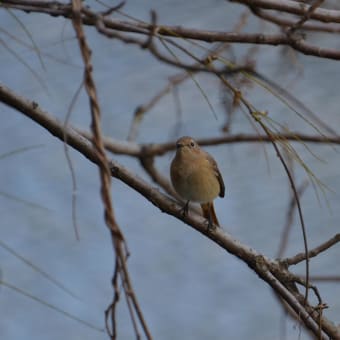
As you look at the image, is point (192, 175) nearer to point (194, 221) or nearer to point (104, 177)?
point (194, 221)

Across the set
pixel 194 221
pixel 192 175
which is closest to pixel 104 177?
pixel 194 221

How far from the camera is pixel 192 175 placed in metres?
3.55

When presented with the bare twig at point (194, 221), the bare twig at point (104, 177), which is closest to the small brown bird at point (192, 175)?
the bare twig at point (194, 221)

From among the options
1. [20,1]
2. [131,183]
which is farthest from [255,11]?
[20,1]

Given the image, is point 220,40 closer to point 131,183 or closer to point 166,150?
point 131,183

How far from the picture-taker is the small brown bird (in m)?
3.54

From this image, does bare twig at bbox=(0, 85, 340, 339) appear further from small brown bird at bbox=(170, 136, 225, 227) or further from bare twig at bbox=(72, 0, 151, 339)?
small brown bird at bbox=(170, 136, 225, 227)

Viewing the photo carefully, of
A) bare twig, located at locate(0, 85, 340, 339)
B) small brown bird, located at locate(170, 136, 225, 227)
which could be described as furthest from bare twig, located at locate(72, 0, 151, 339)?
small brown bird, located at locate(170, 136, 225, 227)

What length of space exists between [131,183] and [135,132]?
170 centimetres

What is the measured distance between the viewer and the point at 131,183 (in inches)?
80.6

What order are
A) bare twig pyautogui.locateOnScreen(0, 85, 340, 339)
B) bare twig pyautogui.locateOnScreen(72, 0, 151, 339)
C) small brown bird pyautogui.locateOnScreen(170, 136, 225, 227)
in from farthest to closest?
small brown bird pyautogui.locateOnScreen(170, 136, 225, 227)
bare twig pyautogui.locateOnScreen(0, 85, 340, 339)
bare twig pyautogui.locateOnScreen(72, 0, 151, 339)

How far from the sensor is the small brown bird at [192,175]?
3.54 meters

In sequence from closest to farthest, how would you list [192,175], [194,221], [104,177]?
[104,177], [194,221], [192,175]

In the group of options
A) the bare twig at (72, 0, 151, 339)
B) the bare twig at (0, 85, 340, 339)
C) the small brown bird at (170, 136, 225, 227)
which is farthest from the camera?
the small brown bird at (170, 136, 225, 227)
